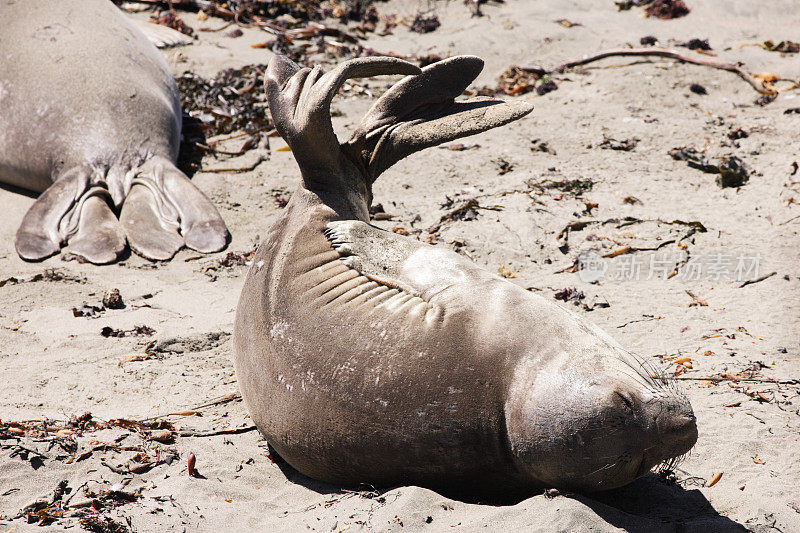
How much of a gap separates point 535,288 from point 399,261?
1534 millimetres

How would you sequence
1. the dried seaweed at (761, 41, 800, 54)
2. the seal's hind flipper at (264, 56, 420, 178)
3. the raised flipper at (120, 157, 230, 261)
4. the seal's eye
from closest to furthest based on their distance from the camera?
the seal's eye < the seal's hind flipper at (264, 56, 420, 178) < the raised flipper at (120, 157, 230, 261) < the dried seaweed at (761, 41, 800, 54)

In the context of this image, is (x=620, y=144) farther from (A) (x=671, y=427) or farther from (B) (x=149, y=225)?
(A) (x=671, y=427)

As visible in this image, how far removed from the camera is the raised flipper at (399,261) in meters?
3.14

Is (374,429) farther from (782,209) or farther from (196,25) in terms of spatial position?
(196,25)

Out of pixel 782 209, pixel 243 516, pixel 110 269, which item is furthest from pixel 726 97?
pixel 243 516

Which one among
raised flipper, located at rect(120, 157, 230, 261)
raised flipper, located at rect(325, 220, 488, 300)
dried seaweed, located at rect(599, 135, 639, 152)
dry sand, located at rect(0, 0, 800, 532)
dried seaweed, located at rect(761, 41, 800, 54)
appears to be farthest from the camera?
dried seaweed, located at rect(761, 41, 800, 54)

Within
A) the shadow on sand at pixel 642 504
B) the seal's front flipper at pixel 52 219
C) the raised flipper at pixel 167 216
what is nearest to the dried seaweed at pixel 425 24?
the raised flipper at pixel 167 216

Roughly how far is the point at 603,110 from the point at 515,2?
10.4 ft

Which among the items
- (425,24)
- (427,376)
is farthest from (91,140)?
(427,376)

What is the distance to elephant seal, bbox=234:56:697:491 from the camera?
263cm

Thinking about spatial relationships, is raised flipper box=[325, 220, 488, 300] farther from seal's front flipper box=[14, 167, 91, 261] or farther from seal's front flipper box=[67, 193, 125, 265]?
seal's front flipper box=[14, 167, 91, 261]

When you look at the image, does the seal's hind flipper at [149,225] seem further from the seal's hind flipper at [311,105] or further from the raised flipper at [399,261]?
the raised flipper at [399,261]

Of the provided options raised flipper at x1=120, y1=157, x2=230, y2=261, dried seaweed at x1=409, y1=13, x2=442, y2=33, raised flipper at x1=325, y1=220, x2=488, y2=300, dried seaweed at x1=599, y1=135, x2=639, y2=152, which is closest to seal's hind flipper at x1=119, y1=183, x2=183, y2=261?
raised flipper at x1=120, y1=157, x2=230, y2=261

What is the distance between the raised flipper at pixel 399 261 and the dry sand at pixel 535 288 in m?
0.81
